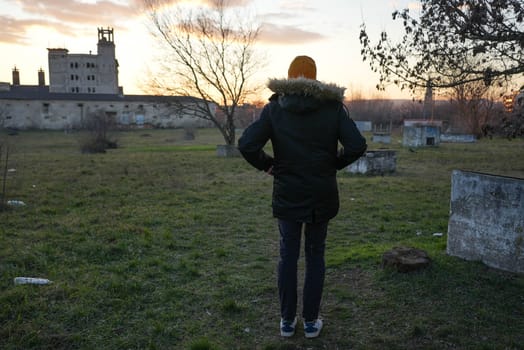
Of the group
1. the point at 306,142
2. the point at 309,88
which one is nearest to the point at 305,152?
the point at 306,142

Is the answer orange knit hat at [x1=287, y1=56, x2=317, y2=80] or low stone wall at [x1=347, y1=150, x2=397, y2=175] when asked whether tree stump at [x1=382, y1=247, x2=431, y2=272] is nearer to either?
orange knit hat at [x1=287, y1=56, x2=317, y2=80]

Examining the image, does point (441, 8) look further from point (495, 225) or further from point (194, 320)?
point (194, 320)

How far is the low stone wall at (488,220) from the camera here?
3.91 m

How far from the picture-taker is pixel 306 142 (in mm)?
2949

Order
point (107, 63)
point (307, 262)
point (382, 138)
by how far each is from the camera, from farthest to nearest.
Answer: point (107, 63)
point (382, 138)
point (307, 262)

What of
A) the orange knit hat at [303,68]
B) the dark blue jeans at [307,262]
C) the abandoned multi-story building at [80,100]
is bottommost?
the dark blue jeans at [307,262]

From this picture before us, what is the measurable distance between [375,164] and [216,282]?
30.9ft

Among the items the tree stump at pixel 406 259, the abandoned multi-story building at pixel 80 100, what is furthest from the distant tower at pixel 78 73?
the tree stump at pixel 406 259

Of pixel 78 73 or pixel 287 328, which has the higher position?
pixel 78 73

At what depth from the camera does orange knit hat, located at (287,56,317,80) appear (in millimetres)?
3014

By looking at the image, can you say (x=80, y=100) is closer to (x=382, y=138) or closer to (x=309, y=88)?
(x=382, y=138)

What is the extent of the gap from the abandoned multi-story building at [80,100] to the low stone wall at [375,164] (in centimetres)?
3035

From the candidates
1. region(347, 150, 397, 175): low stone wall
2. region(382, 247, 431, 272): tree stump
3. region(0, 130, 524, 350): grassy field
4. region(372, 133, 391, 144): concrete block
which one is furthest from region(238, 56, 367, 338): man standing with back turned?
region(372, 133, 391, 144): concrete block

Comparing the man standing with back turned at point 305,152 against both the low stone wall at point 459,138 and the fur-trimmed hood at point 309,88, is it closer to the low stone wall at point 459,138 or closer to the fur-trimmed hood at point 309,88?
the fur-trimmed hood at point 309,88
